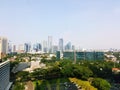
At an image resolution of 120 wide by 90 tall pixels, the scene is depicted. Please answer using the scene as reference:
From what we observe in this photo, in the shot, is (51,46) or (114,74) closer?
(114,74)

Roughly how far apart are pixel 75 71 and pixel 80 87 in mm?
11009

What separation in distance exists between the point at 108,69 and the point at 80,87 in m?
16.0

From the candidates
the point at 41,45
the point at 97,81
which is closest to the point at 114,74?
the point at 97,81

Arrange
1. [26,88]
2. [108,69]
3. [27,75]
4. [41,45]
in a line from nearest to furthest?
[26,88] < [27,75] < [108,69] < [41,45]

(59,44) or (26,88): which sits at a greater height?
(59,44)

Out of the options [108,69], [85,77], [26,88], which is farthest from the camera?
[108,69]

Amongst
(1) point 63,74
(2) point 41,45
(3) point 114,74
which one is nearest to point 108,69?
(3) point 114,74

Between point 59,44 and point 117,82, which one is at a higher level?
point 59,44

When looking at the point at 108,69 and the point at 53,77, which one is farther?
the point at 108,69

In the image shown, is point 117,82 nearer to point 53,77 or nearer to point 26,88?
point 53,77

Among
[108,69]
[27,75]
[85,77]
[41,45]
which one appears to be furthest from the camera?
[41,45]

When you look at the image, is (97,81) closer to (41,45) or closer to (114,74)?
(114,74)

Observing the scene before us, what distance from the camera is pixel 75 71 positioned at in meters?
41.0

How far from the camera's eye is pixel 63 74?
42156 mm
